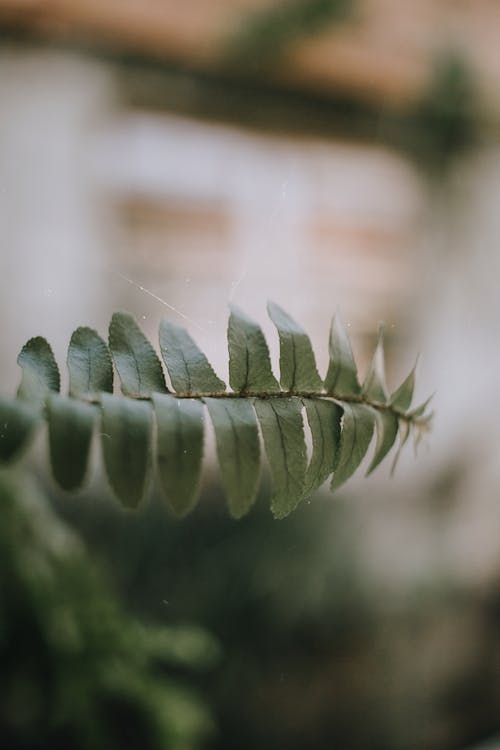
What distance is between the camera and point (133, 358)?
0.49m

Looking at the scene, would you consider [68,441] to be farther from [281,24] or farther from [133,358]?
[281,24]

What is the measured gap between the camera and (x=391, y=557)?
104 inches

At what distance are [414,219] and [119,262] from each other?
4.01 feet

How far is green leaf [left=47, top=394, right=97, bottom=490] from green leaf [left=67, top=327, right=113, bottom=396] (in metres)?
0.05

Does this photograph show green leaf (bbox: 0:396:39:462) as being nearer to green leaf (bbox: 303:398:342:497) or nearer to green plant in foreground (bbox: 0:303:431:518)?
green plant in foreground (bbox: 0:303:431:518)

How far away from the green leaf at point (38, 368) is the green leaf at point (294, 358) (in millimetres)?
154

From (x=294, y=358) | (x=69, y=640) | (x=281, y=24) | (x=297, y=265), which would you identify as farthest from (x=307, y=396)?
(x=281, y=24)

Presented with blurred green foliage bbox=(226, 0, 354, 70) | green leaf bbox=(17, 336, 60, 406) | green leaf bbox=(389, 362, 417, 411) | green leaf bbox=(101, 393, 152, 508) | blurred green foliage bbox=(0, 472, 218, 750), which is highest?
blurred green foliage bbox=(226, 0, 354, 70)

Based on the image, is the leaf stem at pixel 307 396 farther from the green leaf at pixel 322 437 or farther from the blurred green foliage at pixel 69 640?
the blurred green foliage at pixel 69 640

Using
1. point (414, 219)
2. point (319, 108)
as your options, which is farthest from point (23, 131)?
point (414, 219)

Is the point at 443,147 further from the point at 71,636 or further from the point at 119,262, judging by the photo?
the point at 71,636

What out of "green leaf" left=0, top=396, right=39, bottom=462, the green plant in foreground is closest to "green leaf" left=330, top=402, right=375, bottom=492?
the green plant in foreground

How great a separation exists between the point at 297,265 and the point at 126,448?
2.21 m

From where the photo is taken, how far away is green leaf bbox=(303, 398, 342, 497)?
499 millimetres
